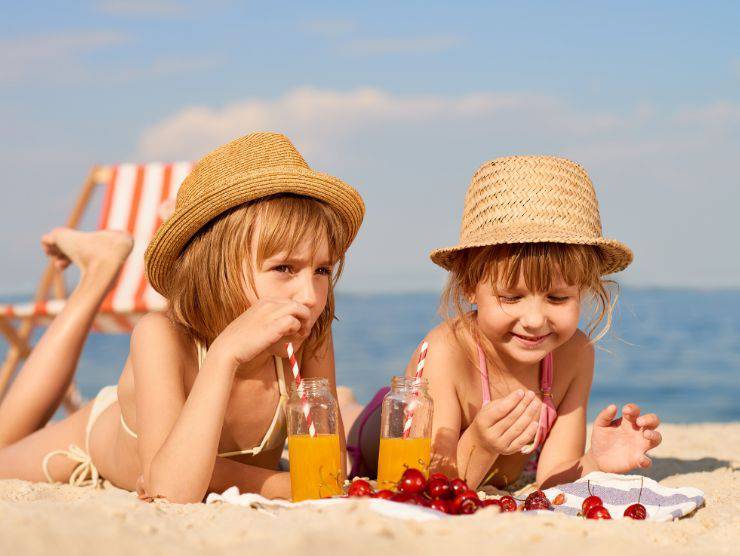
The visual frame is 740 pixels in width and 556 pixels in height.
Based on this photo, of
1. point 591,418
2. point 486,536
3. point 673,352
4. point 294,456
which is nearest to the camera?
point 486,536

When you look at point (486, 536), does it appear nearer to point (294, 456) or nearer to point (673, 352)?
point (294, 456)

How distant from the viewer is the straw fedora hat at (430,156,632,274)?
2.90 m

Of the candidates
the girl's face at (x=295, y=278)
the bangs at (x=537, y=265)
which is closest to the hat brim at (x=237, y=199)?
the girl's face at (x=295, y=278)

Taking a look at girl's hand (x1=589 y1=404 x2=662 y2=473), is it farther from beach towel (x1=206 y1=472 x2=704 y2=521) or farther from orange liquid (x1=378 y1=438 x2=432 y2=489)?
orange liquid (x1=378 y1=438 x2=432 y2=489)

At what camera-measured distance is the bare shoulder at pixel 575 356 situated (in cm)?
328

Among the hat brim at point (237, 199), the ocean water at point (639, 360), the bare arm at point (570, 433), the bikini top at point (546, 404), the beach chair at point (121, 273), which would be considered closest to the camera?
the hat brim at point (237, 199)

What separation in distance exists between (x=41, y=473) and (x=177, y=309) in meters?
1.15

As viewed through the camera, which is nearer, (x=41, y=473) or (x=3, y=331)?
(x=41, y=473)

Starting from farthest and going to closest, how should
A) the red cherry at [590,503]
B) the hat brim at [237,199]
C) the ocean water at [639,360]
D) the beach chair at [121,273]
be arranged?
the ocean water at [639,360] → the beach chair at [121,273] → the hat brim at [237,199] → the red cherry at [590,503]

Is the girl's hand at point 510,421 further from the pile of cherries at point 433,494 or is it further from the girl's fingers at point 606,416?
the girl's fingers at point 606,416

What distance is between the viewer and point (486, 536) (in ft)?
6.13

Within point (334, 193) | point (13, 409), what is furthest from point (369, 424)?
point (13, 409)

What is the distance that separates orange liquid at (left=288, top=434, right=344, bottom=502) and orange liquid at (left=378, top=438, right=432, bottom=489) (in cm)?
14

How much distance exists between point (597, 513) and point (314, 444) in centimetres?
78
